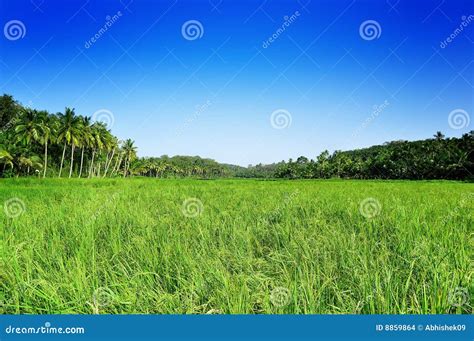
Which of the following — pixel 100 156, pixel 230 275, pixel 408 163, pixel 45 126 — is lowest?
pixel 230 275

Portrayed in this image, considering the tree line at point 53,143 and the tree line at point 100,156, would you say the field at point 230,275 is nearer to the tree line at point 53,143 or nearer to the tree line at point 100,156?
the tree line at point 100,156

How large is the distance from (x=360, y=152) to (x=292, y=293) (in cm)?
7885

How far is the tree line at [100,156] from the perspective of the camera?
3105cm

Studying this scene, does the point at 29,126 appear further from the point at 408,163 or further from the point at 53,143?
the point at 408,163

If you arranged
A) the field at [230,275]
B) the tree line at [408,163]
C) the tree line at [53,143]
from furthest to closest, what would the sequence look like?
the tree line at [408,163] → the tree line at [53,143] → the field at [230,275]

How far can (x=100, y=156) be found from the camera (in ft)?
106

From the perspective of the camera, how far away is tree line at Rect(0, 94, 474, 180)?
102 feet

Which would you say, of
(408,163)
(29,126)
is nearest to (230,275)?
(29,126)

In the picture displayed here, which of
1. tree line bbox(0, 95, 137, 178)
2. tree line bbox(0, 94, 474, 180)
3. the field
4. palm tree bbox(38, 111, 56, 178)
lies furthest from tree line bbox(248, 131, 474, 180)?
the field

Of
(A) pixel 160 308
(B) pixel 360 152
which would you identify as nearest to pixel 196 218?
(A) pixel 160 308

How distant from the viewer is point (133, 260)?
130 inches

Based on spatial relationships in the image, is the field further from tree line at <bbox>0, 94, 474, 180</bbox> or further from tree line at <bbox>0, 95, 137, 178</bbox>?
tree line at <bbox>0, 95, 137, 178</bbox>

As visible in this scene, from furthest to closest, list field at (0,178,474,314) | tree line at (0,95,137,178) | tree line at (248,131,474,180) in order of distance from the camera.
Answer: tree line at (248,131,474,180) < tree line at (0,95,137,178) < field at (0,178,474,314)

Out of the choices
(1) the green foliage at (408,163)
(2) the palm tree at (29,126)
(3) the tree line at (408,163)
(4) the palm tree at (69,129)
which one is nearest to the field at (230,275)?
(4) the palm tree at (69,129)
